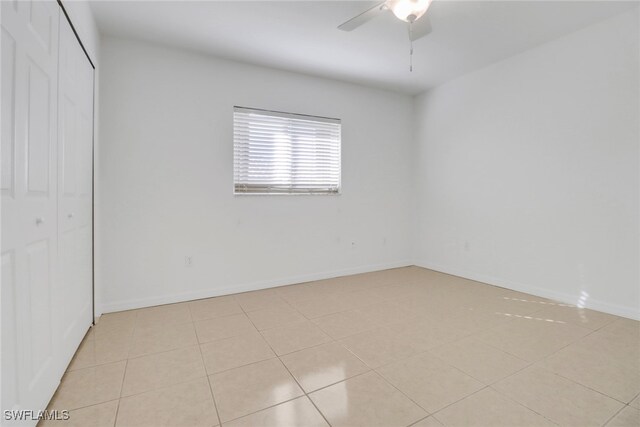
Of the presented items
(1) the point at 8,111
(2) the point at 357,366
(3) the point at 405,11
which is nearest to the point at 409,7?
(3) the point at 405,11

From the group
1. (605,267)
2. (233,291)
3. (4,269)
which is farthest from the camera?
(233,291)

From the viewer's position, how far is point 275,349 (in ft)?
7.18

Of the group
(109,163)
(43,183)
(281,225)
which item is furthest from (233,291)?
(43,183)

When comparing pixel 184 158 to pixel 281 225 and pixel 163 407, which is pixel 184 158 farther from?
pixel 163 407

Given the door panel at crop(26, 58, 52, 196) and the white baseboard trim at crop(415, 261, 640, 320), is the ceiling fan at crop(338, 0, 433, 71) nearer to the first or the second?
the door panel at crop(26, 58, 52, 196)

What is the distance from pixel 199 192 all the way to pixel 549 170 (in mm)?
3802

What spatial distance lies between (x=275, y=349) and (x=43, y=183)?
172 cm

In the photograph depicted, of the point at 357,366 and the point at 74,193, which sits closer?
the point at 357,366

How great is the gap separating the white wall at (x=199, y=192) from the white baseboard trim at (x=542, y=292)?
1310 millimetres

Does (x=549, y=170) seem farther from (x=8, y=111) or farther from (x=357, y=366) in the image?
(x=8, y=111)

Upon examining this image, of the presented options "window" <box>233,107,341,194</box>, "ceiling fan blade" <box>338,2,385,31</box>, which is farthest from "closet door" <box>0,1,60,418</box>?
"window" <box>233,107,341,194</box>

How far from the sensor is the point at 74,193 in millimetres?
2082

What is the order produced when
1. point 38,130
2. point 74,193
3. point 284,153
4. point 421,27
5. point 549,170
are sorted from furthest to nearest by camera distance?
point 284,153, point 549,170, point 421,27, point 74,193, point 38,130

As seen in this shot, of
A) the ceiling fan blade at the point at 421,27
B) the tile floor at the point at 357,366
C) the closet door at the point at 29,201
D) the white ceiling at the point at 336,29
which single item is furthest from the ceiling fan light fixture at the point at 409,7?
the tile floor at the point at 357,366
